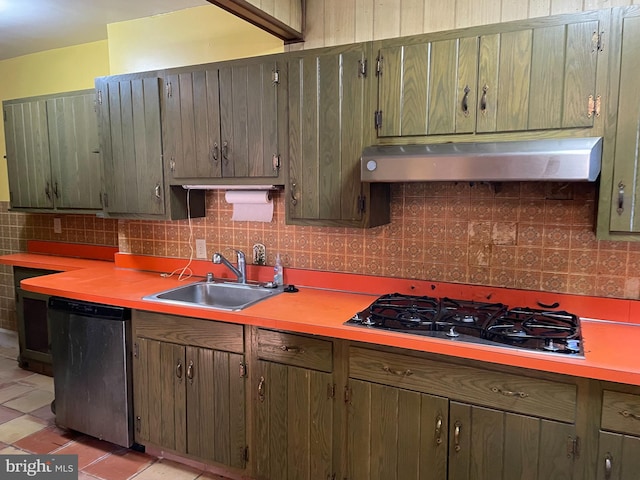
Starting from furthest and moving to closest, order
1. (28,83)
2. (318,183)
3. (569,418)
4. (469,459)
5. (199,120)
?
1. (28,83)
2. (199,120)
3. (318,183)
4. (469,459)
5. (569,418)

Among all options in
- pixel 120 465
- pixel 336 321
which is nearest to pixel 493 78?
pixel 336 321

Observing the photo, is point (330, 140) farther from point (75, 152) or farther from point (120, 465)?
point (75, 152)

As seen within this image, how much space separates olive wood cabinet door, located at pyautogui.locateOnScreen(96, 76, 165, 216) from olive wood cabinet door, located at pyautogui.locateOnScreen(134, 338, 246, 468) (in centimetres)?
92

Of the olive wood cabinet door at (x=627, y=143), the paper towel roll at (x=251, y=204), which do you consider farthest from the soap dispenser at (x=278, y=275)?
the olive wood cabinet door at (x=627, y=143)

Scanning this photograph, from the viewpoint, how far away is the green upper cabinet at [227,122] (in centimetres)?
240

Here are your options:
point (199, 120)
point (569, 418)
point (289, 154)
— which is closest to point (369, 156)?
point (289, 154)

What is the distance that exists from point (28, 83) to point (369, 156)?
362 centimetres

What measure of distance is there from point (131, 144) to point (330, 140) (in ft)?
4.46

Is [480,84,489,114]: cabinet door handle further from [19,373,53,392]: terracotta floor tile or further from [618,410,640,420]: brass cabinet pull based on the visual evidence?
[19,373,53,392]: terracotta floor tile

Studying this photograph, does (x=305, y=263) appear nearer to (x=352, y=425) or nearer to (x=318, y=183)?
(x=318, y=183)

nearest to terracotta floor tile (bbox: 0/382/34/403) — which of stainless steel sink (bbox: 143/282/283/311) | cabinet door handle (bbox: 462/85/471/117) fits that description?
stainless steel sink (bbox: 143/282/283/311)

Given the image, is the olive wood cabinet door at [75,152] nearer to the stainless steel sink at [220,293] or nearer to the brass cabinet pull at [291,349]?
the stainless steel sink at [220,293]

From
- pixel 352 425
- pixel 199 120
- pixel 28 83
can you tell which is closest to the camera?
pixel 352 425

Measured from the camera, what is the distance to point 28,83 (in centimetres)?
404
